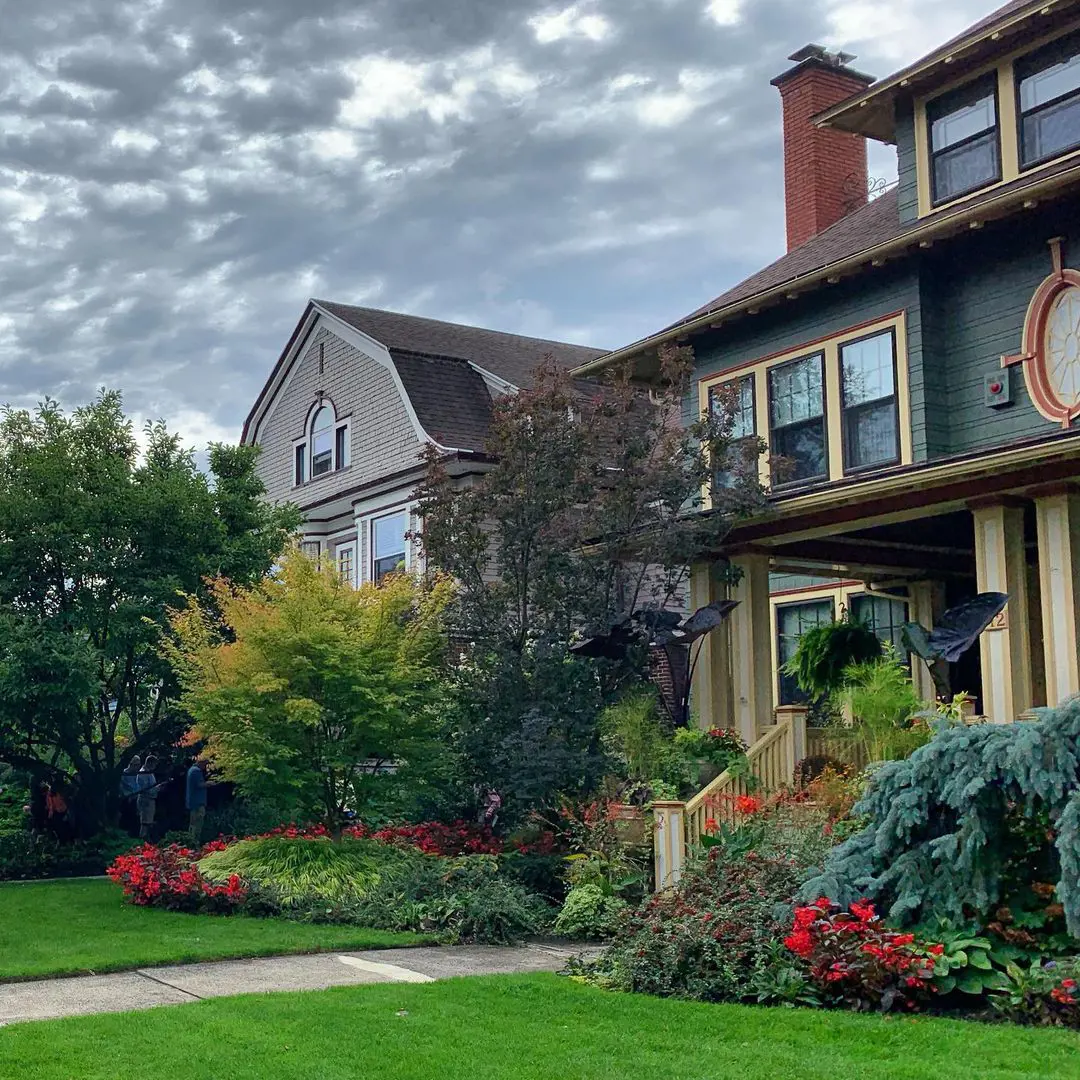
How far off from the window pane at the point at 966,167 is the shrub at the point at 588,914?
8.21 metres

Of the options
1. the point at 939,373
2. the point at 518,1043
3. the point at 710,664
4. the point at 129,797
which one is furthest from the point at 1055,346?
the point at 129,797

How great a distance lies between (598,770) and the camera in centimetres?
1273

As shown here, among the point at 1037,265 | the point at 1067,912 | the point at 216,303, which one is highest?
the point at 216,303

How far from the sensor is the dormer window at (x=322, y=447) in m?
23.6

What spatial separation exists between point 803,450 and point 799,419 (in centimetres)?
39

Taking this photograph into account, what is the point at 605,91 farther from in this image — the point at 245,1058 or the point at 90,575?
the point at 245,1058

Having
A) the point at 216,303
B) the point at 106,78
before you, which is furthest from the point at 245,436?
the point at 106,78

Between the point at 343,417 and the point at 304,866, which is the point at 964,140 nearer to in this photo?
the point at 304,866

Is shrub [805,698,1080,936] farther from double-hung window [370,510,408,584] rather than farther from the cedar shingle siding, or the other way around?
double-hung window [370,510,408,584]

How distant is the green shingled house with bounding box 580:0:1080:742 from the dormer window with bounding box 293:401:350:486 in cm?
799

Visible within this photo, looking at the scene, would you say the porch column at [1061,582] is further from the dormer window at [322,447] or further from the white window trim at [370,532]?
the dormer window at [322,447]

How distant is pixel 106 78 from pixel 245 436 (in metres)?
14.1

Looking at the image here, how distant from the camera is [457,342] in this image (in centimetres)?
2455

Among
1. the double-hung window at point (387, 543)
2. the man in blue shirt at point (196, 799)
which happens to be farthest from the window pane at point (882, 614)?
the man in blue shirt at point (196, 799)
